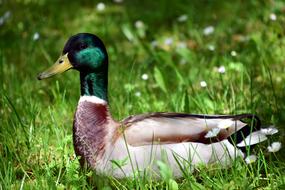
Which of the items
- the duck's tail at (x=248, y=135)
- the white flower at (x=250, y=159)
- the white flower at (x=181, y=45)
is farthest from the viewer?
the white flower at (x=181, y=45)

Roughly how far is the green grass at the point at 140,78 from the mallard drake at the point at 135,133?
9 centimetres

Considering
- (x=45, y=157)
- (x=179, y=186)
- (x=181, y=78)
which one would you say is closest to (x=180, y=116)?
(x=179, y=186)

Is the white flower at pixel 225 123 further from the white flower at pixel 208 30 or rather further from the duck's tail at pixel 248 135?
the white flower at pixel 208 30

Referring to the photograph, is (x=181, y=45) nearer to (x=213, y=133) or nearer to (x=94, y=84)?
(x=94, y=84)

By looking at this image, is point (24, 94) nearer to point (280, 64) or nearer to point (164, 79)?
point (164, 79)

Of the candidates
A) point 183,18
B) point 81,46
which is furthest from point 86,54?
point 183,18

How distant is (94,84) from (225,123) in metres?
0.70

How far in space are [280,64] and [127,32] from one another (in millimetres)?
1380

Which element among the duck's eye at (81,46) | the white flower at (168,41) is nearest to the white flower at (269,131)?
the duck's eye at (81,46)

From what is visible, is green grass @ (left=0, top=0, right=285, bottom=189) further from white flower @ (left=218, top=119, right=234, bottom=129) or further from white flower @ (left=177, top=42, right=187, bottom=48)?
white flower @ (left=218, top=119, right=234, bottom=129)

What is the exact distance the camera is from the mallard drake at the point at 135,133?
3465 mm

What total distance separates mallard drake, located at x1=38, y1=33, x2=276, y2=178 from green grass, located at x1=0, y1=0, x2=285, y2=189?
3.4 inches

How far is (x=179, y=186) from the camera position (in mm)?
3369

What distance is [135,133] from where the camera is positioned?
3508 mm
